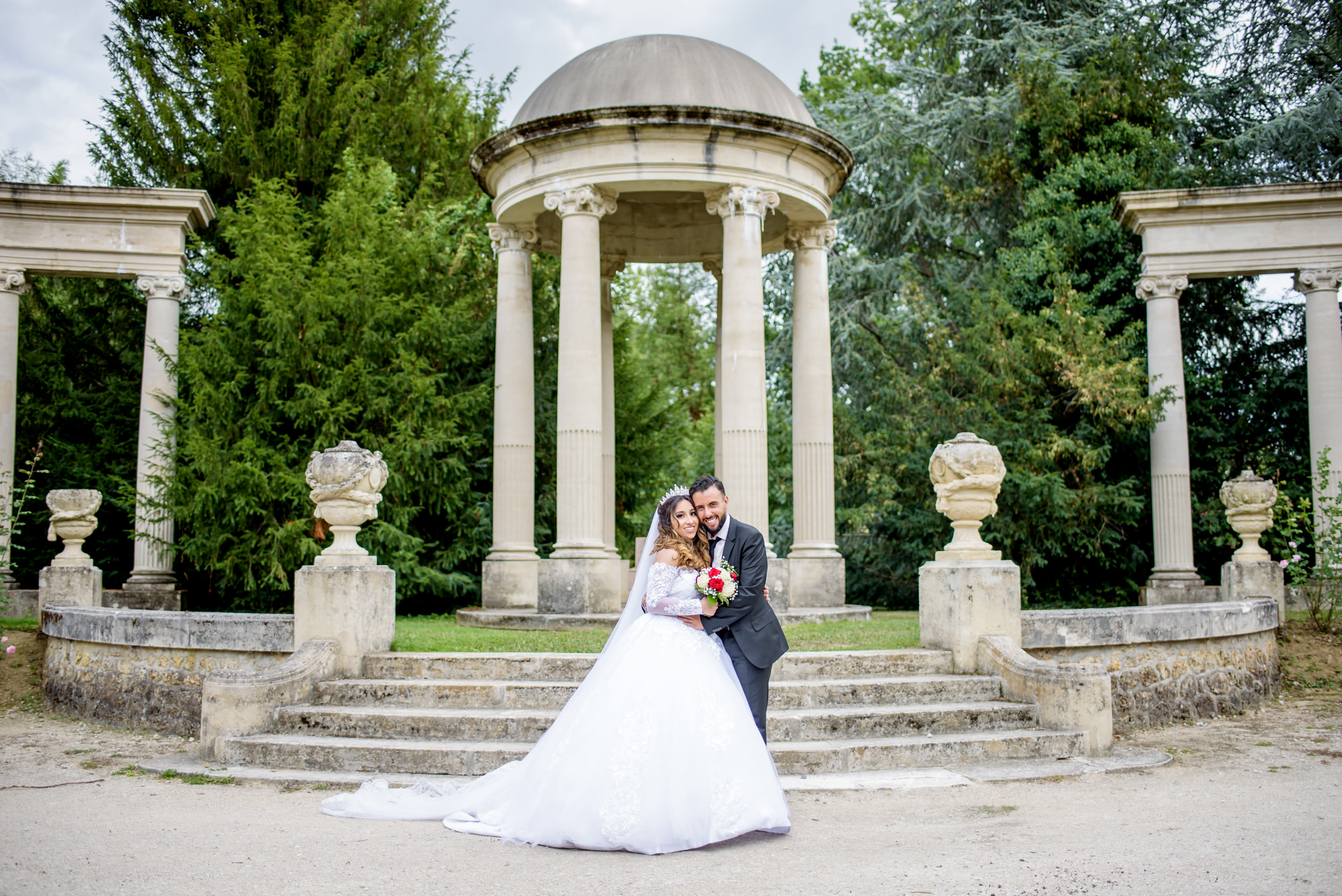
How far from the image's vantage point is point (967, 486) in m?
10.8

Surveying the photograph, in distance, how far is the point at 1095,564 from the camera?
21312mm

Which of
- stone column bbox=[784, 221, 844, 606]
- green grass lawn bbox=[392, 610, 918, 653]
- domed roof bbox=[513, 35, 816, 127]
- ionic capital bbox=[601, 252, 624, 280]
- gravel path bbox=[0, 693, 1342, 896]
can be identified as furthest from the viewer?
ionic capital bbox=[601, 252, 624, 280]

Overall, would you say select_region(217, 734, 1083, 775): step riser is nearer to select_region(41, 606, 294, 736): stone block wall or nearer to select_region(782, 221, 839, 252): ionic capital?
select_region(41, 606, 294, 736): stone block wall

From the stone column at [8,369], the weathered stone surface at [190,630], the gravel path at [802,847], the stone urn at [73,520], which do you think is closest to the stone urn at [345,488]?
the weathered stone surface at [190,630]

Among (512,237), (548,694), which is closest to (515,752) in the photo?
(548,694)

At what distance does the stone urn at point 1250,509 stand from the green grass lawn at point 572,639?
4615 millimetres

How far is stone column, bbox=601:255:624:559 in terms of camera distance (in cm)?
1872

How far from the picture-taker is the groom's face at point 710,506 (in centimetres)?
720

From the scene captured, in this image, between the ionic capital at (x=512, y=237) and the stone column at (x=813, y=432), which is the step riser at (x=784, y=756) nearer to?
the stone column at (x=813, y=432)

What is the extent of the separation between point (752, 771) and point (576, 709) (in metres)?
1.16

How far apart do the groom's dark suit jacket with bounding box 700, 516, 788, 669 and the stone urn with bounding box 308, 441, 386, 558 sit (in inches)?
187

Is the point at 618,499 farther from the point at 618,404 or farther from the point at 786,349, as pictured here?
the point at 786,349

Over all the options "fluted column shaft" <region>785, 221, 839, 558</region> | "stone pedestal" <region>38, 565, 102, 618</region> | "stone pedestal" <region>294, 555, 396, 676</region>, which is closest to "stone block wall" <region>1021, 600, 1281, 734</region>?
"fluted column shaft" <region>785, 221, 839, 558</region>

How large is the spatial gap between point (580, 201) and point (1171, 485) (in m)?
12.0
